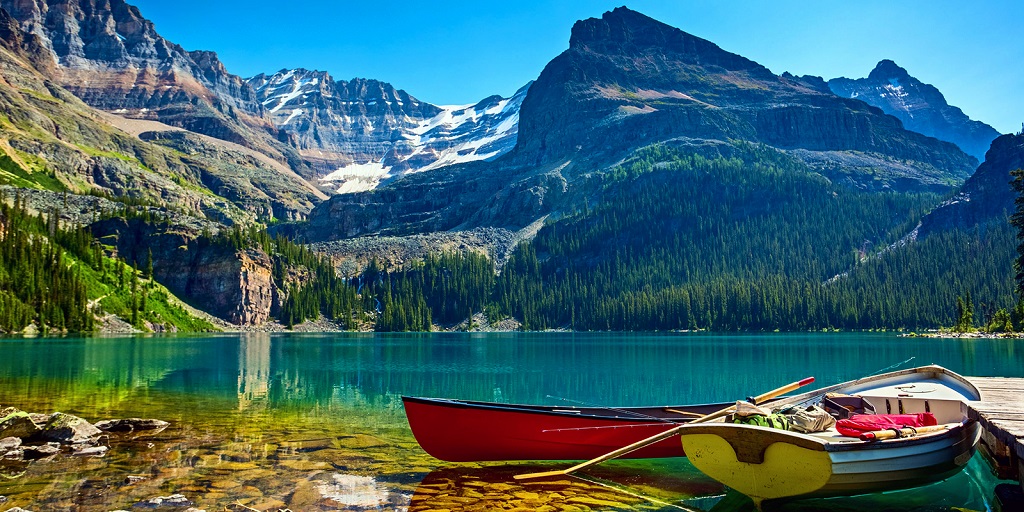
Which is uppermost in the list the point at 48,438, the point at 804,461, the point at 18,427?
the point at 804,461

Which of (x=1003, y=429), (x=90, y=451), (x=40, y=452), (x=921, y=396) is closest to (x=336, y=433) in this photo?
(x=90, y=451)

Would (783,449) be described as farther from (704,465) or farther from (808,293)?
(808,293)

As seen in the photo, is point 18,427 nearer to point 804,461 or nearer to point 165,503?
point 165,503

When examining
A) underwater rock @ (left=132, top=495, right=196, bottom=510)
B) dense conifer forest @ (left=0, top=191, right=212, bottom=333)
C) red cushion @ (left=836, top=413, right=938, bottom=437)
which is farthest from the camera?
dense conifer forest @ (left=0, top=191, right=212, bottom=333)

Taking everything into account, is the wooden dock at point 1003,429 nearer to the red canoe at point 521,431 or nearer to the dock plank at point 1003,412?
the dock plank at point 1003,412

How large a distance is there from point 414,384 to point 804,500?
3533 cm

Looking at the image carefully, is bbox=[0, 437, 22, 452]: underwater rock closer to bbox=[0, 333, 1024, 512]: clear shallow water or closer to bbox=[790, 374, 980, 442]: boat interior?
bbox=[0, 333, 1024, 512]: clear shallow water

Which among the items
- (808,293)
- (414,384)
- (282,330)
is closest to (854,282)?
(808,293)

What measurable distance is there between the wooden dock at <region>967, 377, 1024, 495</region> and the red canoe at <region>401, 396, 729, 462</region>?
814cm

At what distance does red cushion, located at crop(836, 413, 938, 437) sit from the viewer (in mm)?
16002

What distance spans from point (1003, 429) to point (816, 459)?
6.47 metres

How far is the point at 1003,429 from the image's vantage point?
1712 cm

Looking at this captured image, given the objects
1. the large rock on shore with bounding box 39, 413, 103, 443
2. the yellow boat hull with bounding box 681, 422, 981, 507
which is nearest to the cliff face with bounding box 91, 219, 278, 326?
the large rock on shore with bounding box 39, 413, 103, 443

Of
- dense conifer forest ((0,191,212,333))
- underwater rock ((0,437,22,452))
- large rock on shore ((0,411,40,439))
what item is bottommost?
underwater rock ((0,437,22,452))
